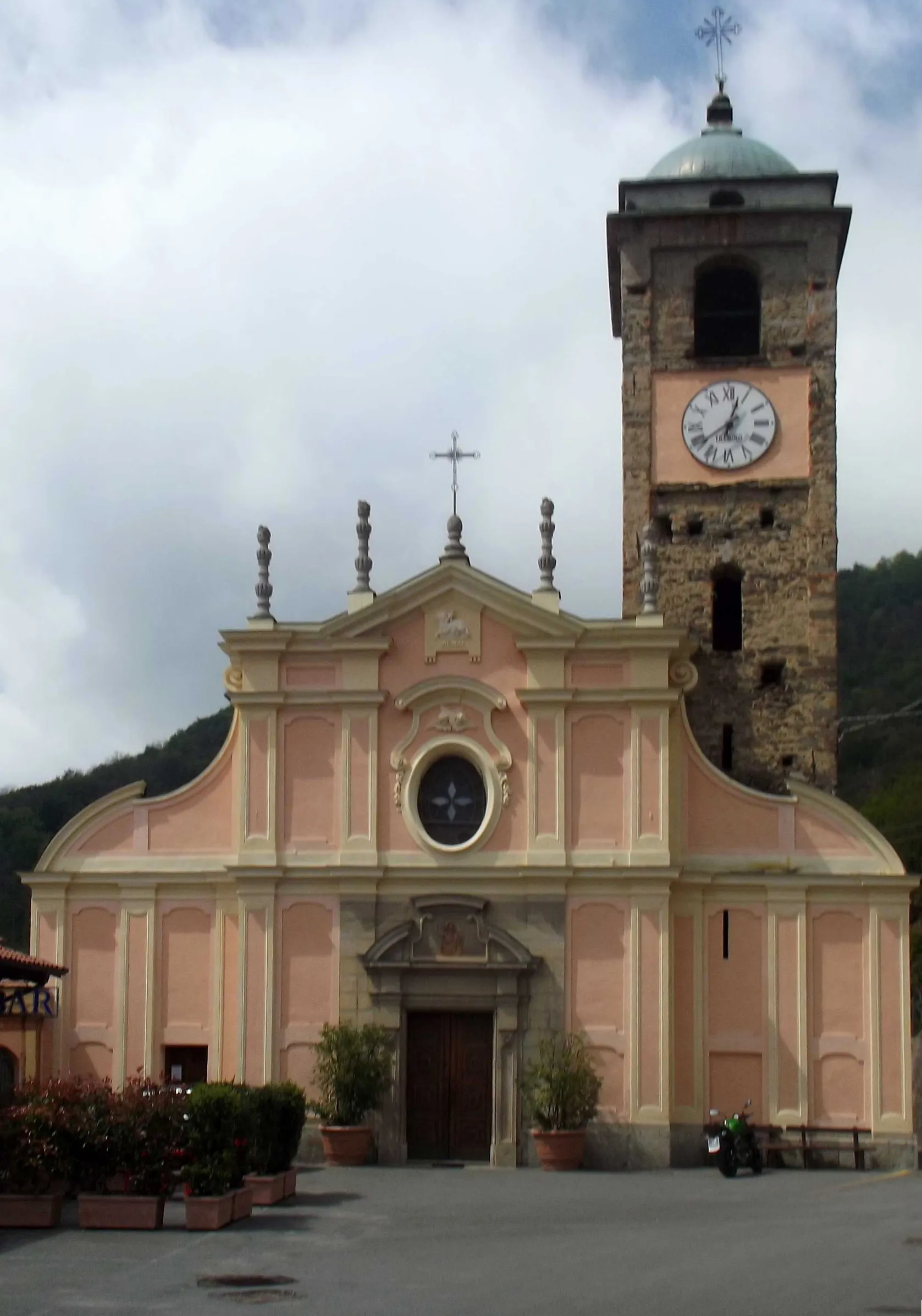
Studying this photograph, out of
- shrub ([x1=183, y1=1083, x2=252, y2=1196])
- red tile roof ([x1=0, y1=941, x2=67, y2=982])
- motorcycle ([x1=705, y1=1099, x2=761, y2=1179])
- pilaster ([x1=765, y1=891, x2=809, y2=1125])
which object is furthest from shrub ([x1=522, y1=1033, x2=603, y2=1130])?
shrub ([x1=183, y1=1083, x2=252, y2=1196])

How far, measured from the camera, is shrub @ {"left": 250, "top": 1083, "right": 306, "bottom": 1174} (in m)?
21.8

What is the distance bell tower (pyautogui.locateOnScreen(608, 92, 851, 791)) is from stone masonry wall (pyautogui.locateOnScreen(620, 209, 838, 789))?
3cm

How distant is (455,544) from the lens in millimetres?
30734

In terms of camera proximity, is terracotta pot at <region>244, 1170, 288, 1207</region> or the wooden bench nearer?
terracotta pot at <region>244, 1170, 288, 1207</region>

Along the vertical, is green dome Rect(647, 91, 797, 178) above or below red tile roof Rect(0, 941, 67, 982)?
above

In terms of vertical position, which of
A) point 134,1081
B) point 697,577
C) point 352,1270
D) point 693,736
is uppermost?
point 697,577

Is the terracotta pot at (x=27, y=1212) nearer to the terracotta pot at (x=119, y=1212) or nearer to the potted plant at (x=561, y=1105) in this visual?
the terracotta pot at (x=119, y=1212)

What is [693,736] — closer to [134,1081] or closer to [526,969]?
[526,969]

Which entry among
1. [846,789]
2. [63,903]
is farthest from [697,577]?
[846,789]

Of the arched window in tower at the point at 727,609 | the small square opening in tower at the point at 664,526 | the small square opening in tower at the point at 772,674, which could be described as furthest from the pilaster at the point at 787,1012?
the small square opening in tower at the point at 664,526

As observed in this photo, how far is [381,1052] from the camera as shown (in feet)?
93.6

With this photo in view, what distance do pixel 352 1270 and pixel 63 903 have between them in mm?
14337

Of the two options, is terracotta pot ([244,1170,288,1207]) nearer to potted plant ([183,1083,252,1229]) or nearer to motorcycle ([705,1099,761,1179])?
potted plant ([183,1083,252,1229])

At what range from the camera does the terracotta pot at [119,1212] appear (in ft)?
63.3
